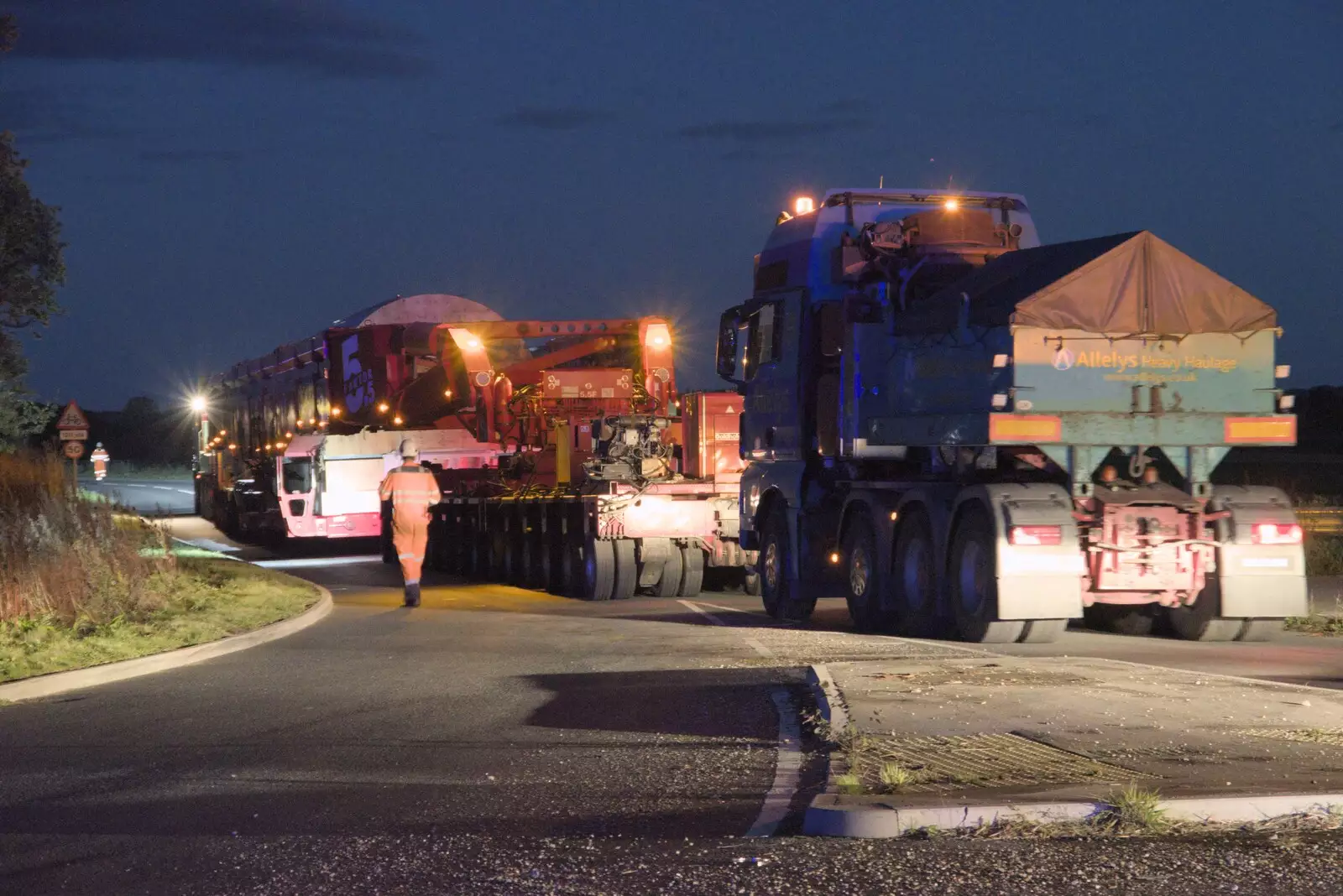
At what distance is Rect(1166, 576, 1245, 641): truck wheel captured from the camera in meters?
14.6

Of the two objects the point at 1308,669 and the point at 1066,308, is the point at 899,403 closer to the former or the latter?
the point at 1066,308

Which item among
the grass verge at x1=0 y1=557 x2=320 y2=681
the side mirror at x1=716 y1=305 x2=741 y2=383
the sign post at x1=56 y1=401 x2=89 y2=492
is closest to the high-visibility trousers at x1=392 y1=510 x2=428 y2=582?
the grass verge at x1=0 y1=557 x2=320 y2=681

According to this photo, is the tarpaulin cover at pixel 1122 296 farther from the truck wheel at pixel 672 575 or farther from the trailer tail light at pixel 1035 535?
the truck wheel at pixel 672 575

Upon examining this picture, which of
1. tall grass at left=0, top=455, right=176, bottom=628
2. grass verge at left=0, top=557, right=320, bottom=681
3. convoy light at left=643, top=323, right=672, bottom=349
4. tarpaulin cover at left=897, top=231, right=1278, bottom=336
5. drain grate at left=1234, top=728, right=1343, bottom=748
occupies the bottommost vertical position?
drain grate at left=1234, top=728, right=1343, bottom=748

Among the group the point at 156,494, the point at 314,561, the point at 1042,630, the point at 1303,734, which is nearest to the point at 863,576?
the point at 1042,630

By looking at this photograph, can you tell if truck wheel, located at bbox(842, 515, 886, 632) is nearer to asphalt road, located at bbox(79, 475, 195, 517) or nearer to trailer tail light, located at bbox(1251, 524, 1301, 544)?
trailer tail light, located at bbox(1251, 524, 1301, 544)

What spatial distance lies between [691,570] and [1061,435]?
8256 millimetres

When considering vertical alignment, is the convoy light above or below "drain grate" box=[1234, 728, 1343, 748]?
above

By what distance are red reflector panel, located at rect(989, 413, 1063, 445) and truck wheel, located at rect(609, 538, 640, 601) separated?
8106 millimetres

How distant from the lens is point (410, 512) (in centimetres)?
2055

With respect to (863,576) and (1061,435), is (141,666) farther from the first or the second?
(1061,435)

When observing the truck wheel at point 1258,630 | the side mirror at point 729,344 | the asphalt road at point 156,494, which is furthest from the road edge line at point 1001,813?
the asphalt road at point 156,494

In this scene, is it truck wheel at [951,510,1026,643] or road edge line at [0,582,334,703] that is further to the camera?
truck wheel at [951,510,1026,643]

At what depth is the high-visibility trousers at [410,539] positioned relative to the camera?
20562 millimetres
